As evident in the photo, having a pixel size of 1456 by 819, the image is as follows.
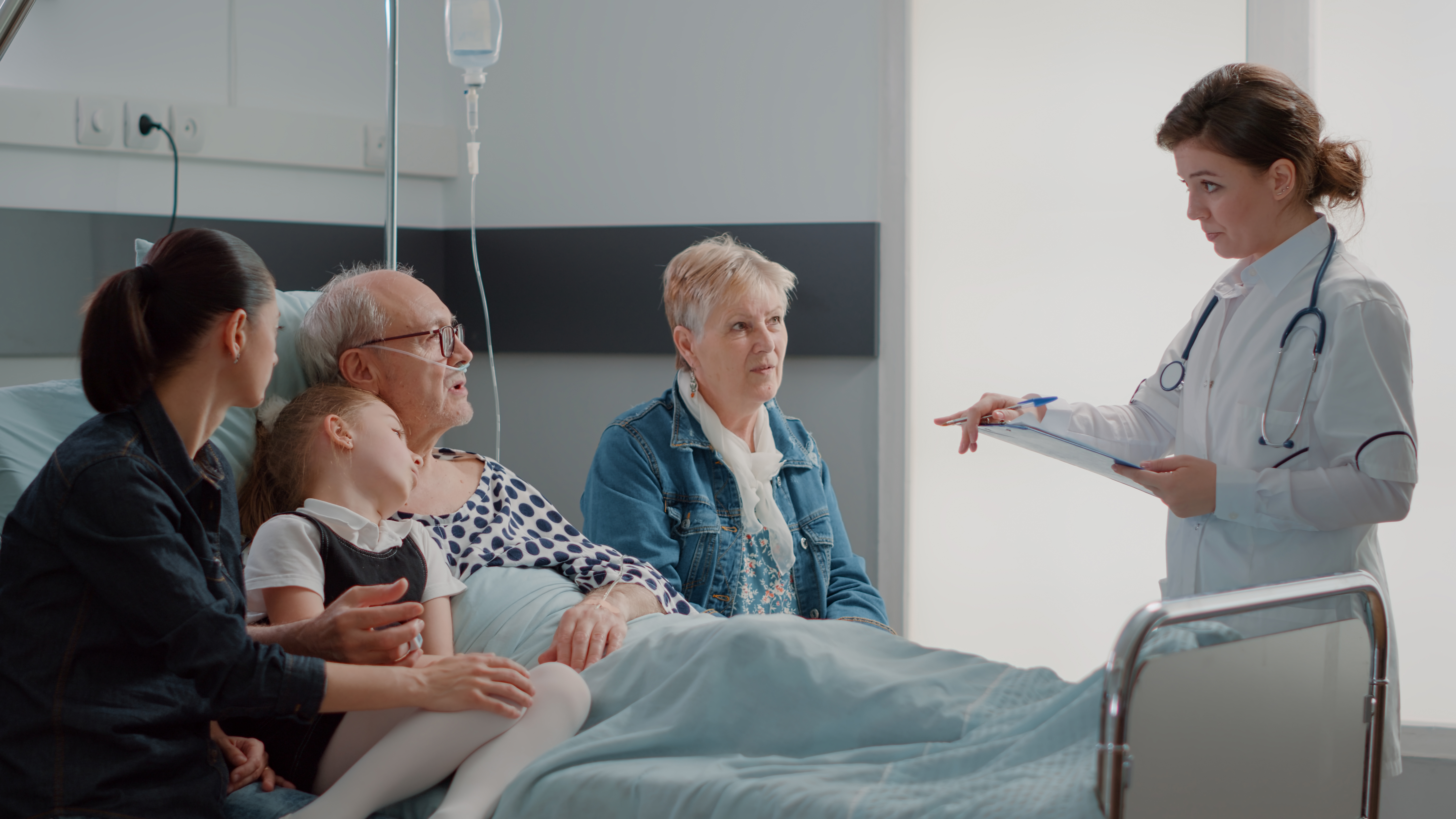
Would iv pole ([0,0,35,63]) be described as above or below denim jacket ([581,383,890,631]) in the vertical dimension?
above

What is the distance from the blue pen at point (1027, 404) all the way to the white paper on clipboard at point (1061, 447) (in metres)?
0.03

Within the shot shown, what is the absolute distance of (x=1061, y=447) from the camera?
181cm

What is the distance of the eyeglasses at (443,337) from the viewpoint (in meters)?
1.88

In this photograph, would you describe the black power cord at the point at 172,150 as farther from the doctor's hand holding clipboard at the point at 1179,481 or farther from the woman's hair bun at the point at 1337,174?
the woman's hair bun at the point at 1337,174

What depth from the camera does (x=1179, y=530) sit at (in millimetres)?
1915

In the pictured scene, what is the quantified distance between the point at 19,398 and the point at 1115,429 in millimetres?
1942

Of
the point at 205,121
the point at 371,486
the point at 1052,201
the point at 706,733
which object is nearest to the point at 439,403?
the point at 371,486

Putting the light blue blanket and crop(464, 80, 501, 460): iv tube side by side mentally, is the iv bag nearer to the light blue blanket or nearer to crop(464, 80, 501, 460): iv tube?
crop(464, 80, 501, 460): iv tube

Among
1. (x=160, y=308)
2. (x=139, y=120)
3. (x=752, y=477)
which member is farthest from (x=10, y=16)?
(x=752, y=477)

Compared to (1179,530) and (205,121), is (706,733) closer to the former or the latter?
(1179,530)

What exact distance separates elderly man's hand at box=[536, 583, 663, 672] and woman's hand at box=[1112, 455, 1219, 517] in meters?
0.87

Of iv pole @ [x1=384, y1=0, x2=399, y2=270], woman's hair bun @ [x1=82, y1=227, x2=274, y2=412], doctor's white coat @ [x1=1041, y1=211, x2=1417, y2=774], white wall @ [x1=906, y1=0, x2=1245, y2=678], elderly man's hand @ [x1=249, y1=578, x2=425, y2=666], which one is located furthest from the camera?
white wall @ [x1=906, y1=0, x2=1245, y2=678]

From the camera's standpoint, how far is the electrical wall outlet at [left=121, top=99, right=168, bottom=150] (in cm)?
272

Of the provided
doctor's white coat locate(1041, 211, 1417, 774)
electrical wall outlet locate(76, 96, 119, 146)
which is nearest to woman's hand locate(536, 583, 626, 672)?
doctor's white coat locate(1041, 211, 1417, 774)
